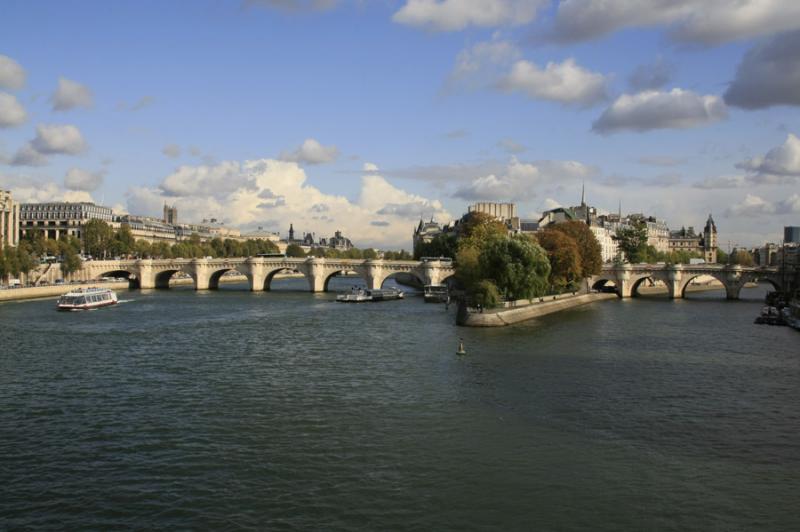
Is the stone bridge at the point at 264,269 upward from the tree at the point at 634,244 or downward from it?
downward

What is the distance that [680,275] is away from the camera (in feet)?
307

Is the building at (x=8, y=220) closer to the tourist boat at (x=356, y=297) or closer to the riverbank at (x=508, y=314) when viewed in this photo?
the tourist boat at (x=356, y=297)

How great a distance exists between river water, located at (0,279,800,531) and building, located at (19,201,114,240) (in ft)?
373

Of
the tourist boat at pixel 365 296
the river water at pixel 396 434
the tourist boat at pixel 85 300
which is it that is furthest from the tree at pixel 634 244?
the tourist boat at pixel 85 300

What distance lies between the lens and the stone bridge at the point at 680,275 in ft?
296

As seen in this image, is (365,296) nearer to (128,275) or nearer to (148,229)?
(128,275)

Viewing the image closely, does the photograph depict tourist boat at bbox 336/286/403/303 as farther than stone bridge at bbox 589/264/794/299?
No

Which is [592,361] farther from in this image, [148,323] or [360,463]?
[148,323]

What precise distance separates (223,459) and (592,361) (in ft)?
74.9

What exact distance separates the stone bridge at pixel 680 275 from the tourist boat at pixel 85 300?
189ft

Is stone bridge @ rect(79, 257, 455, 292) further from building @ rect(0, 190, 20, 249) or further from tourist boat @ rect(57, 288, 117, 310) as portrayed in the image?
tourist boat @ rect(57, 288, 117, 310)

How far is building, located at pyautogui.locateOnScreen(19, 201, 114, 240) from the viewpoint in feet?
492

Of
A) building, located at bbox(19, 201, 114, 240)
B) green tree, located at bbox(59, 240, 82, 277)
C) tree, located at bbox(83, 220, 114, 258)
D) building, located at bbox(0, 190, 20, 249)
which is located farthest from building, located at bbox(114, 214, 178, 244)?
green tree, located at bbox(59, 240, 82, 277)

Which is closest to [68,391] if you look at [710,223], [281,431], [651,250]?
[281,431]
